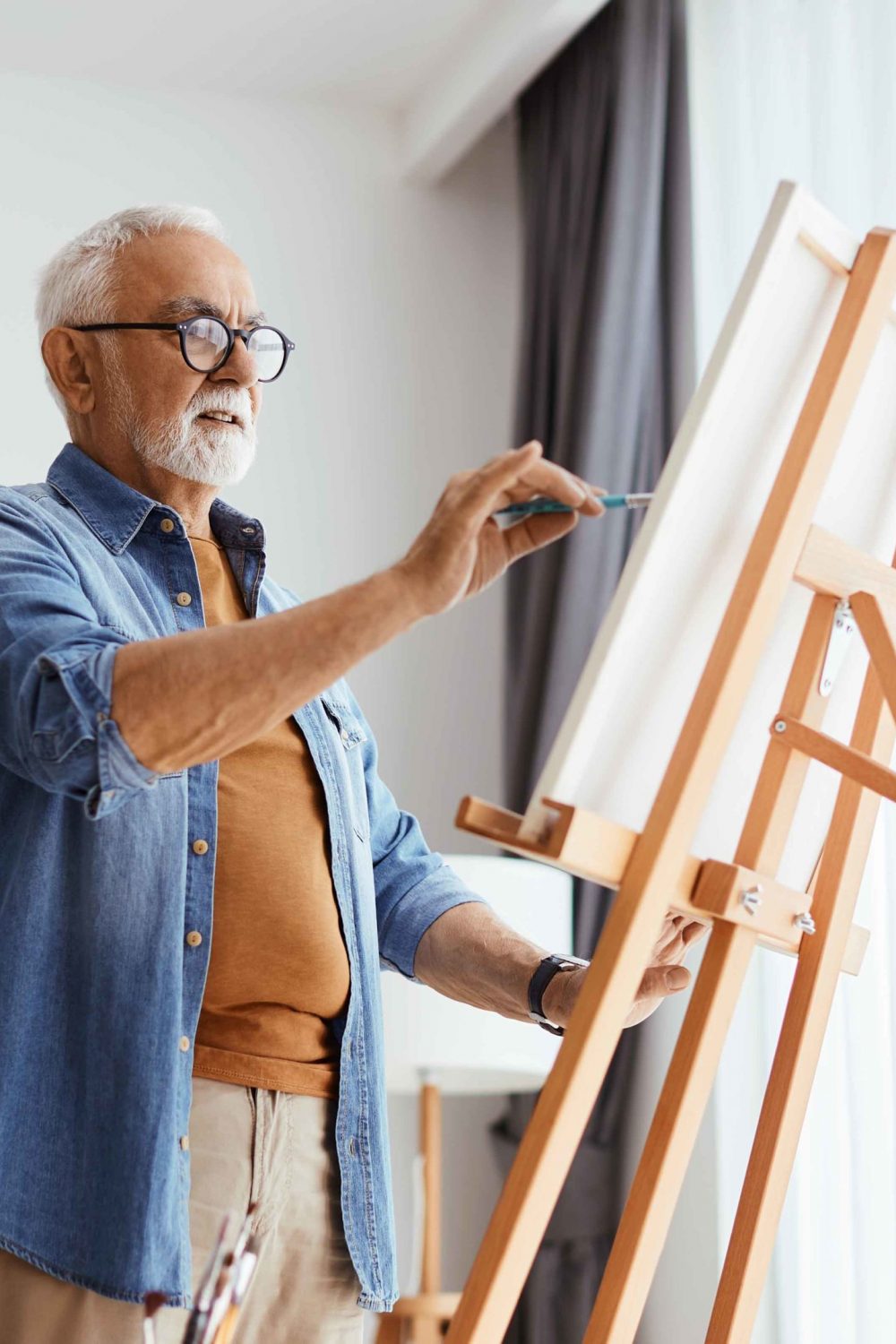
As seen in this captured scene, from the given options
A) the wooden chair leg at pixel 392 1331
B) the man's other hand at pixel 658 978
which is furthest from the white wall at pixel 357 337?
the man's other hand at pixel 658 978

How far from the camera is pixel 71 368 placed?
148 cm

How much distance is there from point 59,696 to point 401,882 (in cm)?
60

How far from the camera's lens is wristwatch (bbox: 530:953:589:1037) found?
1.31m

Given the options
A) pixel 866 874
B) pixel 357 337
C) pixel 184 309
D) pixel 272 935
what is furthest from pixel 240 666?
pixel 357 337

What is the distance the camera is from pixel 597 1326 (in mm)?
1016

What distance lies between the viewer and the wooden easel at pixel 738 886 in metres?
0.95

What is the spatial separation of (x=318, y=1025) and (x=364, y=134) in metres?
2.55

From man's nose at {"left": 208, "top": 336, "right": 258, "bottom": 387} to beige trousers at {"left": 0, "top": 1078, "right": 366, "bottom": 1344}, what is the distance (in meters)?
0.69

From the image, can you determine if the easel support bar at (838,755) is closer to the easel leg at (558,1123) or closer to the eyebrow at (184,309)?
the easel leg at (558,1123)

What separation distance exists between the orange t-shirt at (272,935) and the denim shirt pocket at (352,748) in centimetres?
8

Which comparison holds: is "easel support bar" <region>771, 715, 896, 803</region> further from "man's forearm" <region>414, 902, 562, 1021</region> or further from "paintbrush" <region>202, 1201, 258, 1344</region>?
"paintbrush" <region>202, 1201, 258, 1344</region>

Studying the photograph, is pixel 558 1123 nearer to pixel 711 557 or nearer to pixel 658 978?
pixel 658 978

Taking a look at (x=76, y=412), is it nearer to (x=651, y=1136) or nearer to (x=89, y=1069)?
(x=89, y=1069)

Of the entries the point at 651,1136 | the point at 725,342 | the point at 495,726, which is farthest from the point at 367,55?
the point at 651,1136
